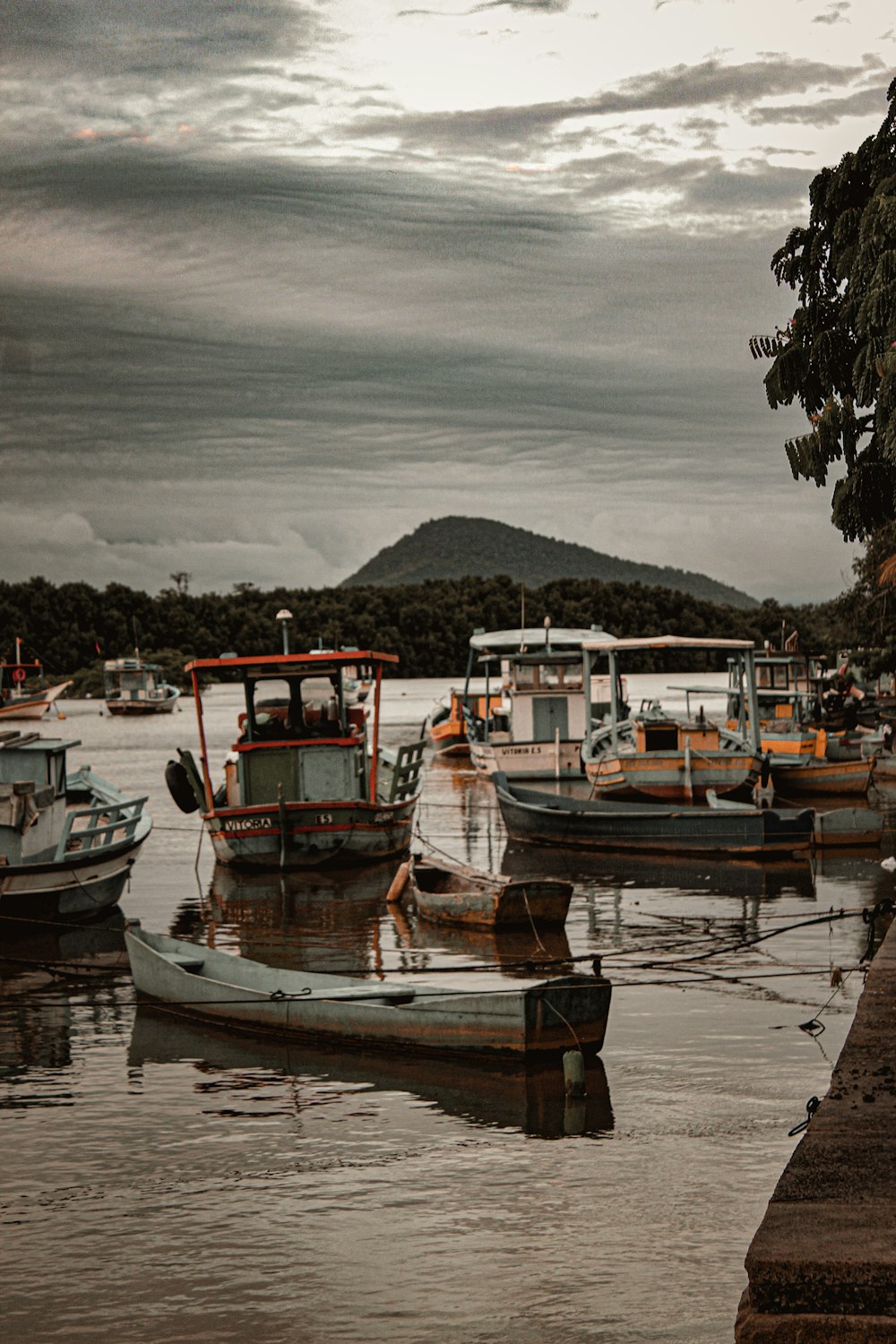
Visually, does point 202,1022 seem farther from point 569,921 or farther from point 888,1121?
point 888,1121

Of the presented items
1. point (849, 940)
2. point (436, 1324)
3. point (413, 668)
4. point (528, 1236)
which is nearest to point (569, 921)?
point (849, 940)

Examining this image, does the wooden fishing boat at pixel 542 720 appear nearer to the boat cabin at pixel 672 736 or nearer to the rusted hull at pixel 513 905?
the boat cabin at pixel 672 736

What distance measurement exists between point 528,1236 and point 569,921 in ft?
36.5

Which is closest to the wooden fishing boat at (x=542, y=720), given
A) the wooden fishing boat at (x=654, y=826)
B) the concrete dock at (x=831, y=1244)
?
the wooden fishing boat at (x=654, y=826)

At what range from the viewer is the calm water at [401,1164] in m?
8.20

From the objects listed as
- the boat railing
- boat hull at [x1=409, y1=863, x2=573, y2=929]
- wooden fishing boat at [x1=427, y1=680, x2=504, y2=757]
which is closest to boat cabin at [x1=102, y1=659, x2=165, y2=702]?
wooden fishing boat at [x1=427, y1=680, x2=504, y2=757]

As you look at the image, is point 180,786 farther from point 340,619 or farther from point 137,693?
point 340,619

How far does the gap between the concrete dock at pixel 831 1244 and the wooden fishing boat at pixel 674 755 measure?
21.0m

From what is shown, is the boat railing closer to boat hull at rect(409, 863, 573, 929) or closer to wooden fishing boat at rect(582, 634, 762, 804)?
boat hull at rect(409, 863, 573, 929)

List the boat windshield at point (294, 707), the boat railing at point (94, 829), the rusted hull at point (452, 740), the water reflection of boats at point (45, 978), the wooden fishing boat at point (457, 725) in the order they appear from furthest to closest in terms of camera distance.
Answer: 1. the rusted hull at point (452, 740)
2. the wooden fishing boat at point (457, 725)
3. the boat windshield at point (294, 707)
4. the boat railing at point (94, 829)
5. the water reflection of boats at point (45, 978)

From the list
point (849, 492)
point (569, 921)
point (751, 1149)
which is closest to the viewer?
point (751, 1149)

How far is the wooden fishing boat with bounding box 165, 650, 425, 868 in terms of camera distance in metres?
24.0

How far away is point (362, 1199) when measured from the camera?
32.1ft

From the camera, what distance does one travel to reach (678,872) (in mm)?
24953
